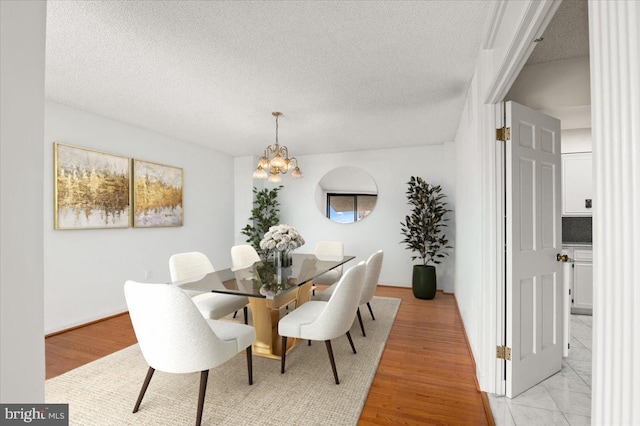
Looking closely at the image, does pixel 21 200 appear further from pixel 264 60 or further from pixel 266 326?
pixel 266 326

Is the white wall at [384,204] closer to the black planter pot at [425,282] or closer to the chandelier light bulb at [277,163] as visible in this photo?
the black planter pot at [425,282]

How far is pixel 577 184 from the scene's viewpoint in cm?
387

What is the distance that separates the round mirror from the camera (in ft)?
18.6

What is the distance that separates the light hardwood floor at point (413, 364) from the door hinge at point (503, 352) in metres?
0.31

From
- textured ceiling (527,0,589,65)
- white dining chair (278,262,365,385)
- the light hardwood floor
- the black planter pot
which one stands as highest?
textured ceiling (527,0,589,65)

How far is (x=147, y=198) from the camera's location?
4.32m

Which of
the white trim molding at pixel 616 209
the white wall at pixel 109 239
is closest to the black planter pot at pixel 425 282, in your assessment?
the white wall at pixel 109 239

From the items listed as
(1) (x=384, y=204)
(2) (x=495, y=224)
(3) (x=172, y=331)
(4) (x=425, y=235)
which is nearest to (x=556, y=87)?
(2) (x=495, y=224)

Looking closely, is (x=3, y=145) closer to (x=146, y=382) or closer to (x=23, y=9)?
(x=23, y=9)

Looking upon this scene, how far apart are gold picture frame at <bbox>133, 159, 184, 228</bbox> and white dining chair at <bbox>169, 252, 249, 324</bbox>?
5.47 ft

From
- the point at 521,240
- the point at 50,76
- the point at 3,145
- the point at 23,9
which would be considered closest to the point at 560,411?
the point at 521,240

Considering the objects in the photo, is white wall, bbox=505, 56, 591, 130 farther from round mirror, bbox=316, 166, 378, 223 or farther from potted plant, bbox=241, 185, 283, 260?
potted plant, bbox=241, 185, 283, 260

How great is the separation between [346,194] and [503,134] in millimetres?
3812

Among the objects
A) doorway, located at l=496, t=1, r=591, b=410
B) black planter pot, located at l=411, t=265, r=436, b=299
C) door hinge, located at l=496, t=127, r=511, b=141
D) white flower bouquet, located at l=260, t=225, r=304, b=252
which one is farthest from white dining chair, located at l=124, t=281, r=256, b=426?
black planter pot, located at l=411, t=265, r=436, b=299
